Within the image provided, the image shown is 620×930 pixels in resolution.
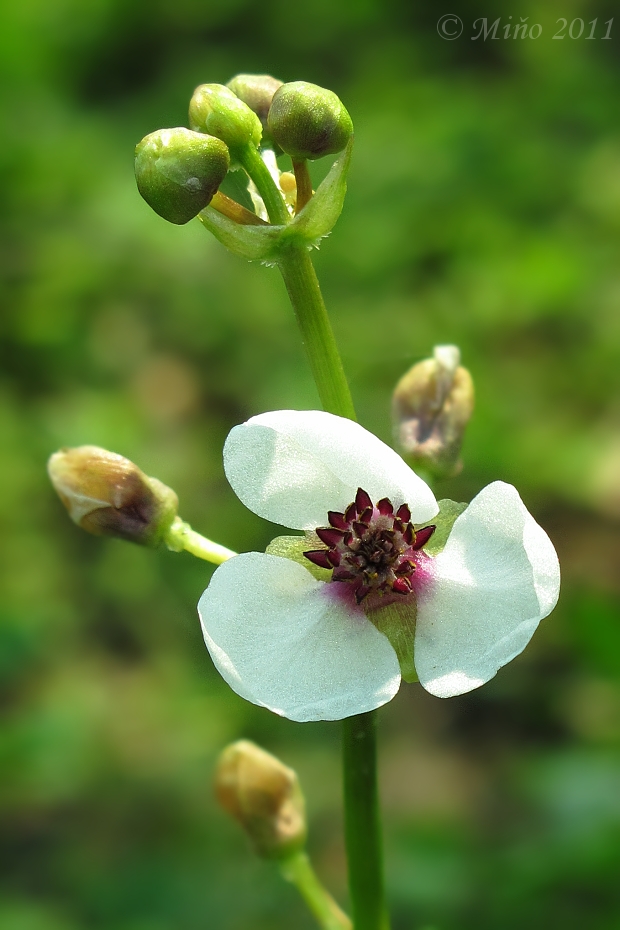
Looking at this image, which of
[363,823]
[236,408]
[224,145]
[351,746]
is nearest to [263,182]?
[224,145]

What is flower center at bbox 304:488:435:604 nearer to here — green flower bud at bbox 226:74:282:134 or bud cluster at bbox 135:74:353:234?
bud cluster at bbox 135:74:353:234

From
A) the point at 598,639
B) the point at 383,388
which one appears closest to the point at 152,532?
the point at 598,639

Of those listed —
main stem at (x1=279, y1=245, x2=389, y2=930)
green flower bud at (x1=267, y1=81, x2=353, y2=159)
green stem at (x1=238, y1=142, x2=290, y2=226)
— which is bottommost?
main stem at (x1=279, y1=245, x2=389, y2=930)

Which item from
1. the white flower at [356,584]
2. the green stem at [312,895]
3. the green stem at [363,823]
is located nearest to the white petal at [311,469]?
the white flower at [356,584]

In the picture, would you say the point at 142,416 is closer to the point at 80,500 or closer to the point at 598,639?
the point at 598,639

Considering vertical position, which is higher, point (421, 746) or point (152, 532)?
point (152, 532)

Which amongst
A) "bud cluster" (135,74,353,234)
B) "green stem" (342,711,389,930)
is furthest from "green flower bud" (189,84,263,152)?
"green stem" (342,711,389,930)

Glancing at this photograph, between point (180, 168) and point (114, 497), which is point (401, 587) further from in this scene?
point (180, 168)
